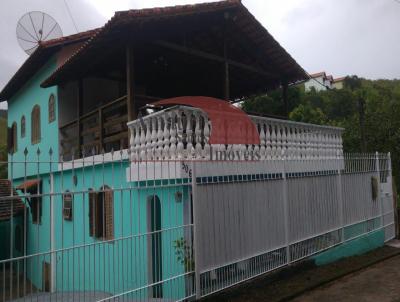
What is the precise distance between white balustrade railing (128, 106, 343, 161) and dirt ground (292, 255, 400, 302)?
7.46 feet

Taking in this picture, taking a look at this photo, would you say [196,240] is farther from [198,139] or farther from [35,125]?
[35,125]

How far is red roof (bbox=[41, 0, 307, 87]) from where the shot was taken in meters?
6.59

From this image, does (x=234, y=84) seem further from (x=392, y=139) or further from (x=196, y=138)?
(x=196, y=138)

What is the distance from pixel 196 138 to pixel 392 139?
38.4ft

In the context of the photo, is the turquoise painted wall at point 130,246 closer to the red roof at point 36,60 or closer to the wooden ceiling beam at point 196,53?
the wooden ceiling beam at point 196,53

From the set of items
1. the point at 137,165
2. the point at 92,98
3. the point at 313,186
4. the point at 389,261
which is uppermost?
the point at 92,98

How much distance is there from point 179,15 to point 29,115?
28.3ft

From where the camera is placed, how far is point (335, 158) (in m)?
8.15

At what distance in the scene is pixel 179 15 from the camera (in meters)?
7.46

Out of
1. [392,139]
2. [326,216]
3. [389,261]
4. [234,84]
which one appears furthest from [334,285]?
[392,139]

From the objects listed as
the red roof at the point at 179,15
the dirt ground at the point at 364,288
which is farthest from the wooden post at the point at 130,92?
the dirt ground at the point at 364,288

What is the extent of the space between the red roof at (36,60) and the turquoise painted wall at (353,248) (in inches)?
270

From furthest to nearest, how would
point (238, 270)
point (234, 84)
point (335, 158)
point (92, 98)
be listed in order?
1. point (234, 84)
2. point (92, 98)
3. point (335, 158)
4. point (238, 270)

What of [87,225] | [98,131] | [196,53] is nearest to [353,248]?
[196,53]
